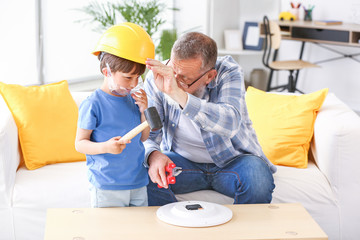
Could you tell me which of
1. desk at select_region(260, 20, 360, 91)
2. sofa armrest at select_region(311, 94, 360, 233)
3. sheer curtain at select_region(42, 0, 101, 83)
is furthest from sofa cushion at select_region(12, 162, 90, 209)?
desk at select_region(260, 20, 360, 91)

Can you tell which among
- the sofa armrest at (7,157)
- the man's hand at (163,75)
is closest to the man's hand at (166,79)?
the man's hand at (163,75)

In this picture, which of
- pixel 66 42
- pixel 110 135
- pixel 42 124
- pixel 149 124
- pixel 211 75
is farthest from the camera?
pixel 66 42

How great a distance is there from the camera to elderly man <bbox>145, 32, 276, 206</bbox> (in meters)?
1.81

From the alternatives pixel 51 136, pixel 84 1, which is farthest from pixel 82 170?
pixel 84 1

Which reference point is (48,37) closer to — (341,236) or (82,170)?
(82,170)

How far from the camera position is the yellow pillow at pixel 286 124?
232cm

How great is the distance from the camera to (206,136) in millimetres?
1988

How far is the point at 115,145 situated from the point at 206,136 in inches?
22.0

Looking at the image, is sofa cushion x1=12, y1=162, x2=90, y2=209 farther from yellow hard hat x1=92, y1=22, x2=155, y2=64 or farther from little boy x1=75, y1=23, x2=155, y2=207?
yellow hard hat x1=92, y1=22, x2=155, y2=64

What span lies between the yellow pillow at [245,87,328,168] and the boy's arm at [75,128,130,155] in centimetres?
102

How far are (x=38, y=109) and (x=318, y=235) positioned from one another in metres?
1.40

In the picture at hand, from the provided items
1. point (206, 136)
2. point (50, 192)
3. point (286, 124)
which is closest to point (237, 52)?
point (286, 124)

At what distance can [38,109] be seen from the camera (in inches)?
91.0

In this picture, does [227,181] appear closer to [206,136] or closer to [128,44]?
[206,136]
